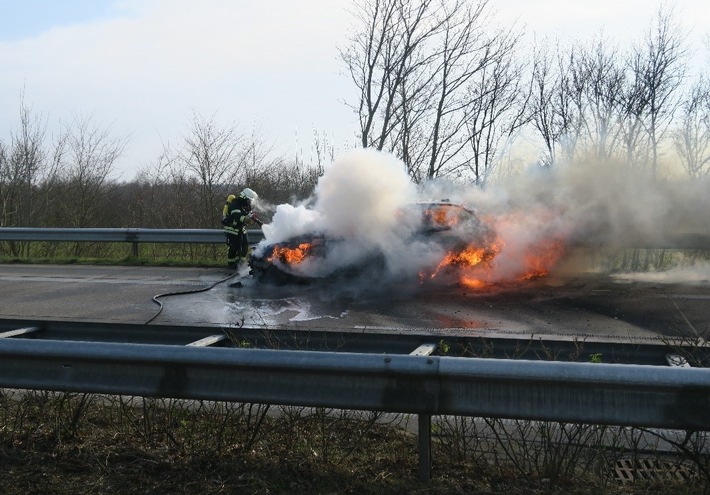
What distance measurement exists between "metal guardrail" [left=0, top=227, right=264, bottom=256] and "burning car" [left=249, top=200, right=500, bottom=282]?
3362 millimetres

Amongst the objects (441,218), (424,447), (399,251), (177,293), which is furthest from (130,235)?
(424,447)

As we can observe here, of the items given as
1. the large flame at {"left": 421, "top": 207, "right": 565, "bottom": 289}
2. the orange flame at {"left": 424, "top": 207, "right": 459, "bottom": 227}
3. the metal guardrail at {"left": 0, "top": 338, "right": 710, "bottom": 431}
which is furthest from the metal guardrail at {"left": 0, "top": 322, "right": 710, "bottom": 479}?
the orange flame at {"left": 424, "top": 207, "right": 459, "bottom": 227}

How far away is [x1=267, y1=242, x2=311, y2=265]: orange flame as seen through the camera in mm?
12922

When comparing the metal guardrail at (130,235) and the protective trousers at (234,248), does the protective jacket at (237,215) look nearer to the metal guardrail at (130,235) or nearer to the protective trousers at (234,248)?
the protective trousers at (234,248)

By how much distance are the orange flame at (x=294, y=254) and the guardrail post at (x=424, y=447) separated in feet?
30.8

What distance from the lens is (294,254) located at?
42.5 ft

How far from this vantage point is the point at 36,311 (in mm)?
10523

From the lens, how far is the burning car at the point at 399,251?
12648 millimetres

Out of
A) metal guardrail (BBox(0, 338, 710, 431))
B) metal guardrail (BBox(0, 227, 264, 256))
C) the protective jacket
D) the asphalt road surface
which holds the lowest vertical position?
the asphalt road surface

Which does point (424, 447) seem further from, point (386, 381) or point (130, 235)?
point (130, 235)

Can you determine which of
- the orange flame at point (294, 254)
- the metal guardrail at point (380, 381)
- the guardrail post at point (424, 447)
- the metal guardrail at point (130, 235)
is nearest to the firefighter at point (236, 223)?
the metal guardrail at point (130, 235)

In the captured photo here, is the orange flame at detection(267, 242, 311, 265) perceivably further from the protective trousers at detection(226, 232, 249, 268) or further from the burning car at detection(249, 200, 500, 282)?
the protective trousers at detection(226, 232, 249, 268)

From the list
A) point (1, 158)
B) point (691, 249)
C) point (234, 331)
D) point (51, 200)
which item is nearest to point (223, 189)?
point (51, 200)

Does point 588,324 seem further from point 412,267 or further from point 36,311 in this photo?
point 36,311
